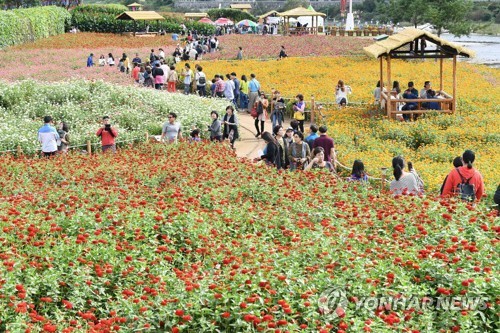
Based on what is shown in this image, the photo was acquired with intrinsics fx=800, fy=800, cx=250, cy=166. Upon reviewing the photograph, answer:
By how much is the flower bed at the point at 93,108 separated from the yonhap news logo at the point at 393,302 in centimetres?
1107

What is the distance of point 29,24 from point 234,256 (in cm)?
4299

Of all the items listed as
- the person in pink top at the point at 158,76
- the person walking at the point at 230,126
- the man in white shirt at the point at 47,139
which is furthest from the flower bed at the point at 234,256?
the person in pink top at the point at 158,76

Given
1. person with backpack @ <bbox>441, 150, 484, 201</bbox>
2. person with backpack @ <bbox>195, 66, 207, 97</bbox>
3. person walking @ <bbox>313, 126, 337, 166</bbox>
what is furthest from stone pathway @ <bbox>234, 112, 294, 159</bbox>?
person with backpack @ <bbox>441, 150, 484, 201</bbox>

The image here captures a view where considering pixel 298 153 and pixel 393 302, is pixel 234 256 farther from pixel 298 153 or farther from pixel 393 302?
pixel 298 153

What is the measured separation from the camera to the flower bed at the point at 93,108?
18.3m

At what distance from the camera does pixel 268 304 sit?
21.7 ft

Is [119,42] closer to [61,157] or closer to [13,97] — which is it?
[13,97]

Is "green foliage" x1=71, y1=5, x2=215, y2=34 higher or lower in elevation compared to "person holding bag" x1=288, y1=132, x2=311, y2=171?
higher

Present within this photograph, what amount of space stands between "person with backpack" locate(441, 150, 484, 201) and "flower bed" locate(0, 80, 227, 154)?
8418 mm

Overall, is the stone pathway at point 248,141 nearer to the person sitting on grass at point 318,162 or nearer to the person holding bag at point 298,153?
the person holding bag at point 298,153

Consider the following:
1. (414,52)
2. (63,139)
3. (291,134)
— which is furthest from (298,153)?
(414,52)

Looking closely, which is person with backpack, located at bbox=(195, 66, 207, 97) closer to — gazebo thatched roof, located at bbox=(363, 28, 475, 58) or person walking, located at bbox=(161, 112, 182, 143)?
gazebo thatched roof, located at bbox=(363, 28, 475, 58)

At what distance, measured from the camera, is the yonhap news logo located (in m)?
6.76

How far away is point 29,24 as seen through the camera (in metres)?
47.6
